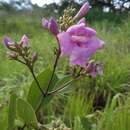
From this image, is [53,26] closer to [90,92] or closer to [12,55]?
[12,55]

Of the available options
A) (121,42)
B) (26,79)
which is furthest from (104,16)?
(26,79)

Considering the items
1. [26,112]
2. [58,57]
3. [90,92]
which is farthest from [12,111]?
[90,92]

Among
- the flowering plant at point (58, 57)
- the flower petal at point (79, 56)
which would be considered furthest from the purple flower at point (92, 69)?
the flower petal at point (79, 56)

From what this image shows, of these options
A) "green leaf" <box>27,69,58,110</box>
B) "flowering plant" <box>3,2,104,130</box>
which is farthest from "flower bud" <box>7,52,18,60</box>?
"green leaf" <box>27,69,58,110</box>

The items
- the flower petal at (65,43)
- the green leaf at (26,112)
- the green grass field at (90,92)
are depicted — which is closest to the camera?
the flower petal at (65,43)

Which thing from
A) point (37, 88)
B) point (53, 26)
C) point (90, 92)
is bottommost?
point (90, 92)

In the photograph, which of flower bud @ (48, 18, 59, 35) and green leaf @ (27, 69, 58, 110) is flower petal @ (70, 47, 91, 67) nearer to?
flower bud @ (48, 18, 59, 35)

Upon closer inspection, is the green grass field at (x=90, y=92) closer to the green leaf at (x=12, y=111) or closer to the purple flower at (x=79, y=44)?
the green leaf at (x=12, y=111)
